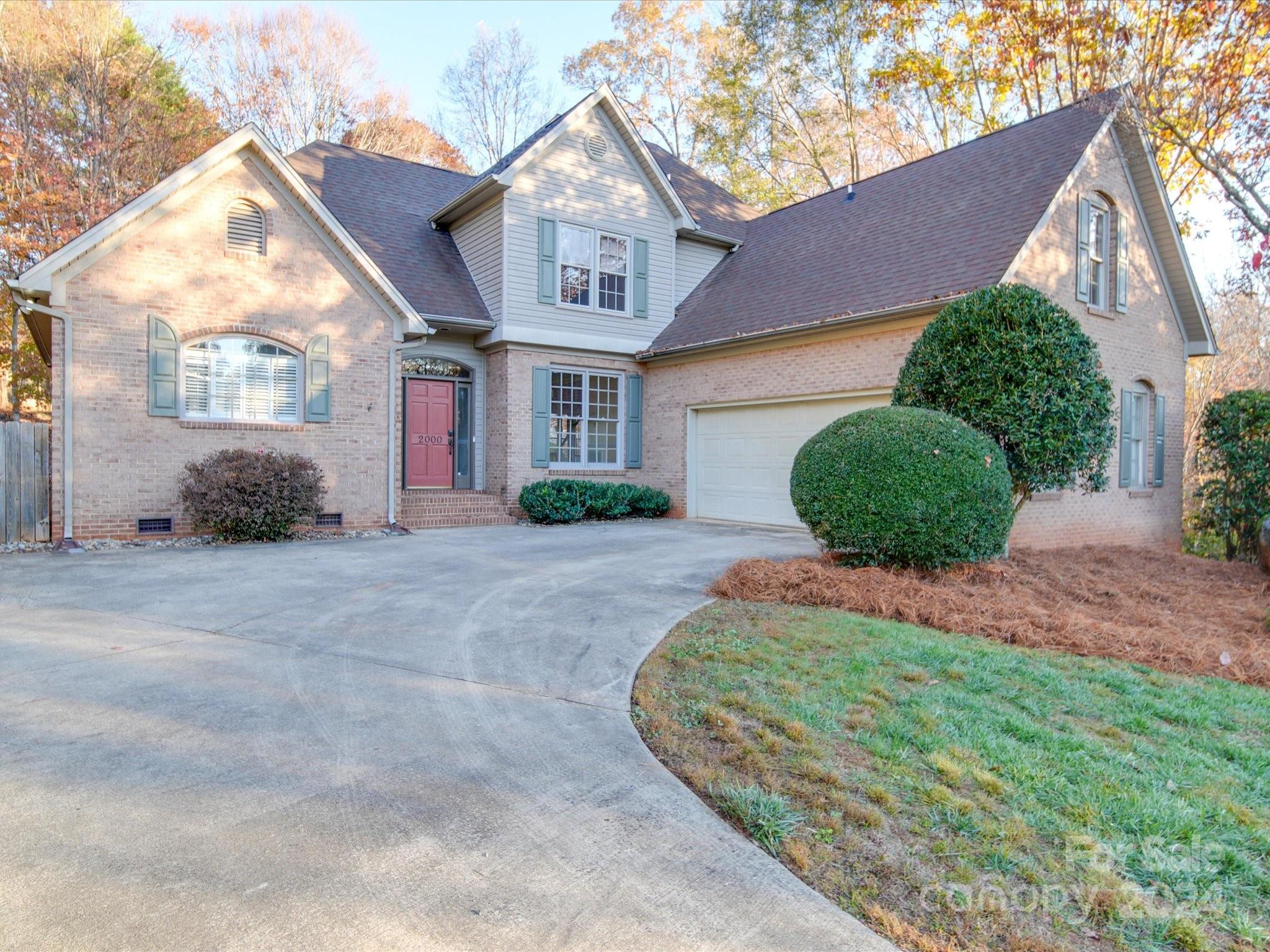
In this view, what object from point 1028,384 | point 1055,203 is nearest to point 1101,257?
point 1055,203

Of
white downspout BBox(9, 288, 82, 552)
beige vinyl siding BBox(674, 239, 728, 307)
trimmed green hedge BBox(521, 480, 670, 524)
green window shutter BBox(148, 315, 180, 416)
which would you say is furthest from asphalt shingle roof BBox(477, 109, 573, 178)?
white downspout BBox(9, 288, 82, 552)

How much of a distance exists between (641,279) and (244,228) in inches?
299

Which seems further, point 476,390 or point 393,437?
point 476,390

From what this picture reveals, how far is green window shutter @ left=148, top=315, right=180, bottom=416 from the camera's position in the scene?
406 inches

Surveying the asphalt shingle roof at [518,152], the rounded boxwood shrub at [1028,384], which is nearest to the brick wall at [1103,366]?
the rounded boxwood shrub at [1028,384]

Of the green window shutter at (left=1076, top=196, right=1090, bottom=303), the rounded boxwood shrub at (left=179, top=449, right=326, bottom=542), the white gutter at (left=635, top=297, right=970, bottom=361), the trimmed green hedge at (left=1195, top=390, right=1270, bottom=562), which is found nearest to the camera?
the rounded boxwood shrub at (left=179, top=449, right=326, bottom=542)

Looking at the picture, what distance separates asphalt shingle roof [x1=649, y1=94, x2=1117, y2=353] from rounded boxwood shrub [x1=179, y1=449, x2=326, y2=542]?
7619 mm

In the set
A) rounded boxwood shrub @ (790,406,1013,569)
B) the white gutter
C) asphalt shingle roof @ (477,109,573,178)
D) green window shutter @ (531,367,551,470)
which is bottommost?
rounded boxwood shrub @ (790,406,1013,569)

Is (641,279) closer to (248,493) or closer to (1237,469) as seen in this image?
(248,493)

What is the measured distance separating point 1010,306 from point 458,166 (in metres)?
24.7

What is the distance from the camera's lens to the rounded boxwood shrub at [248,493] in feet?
32.6

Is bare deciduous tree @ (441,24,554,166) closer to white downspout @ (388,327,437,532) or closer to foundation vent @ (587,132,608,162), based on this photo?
foundation vent @ (587,132,608,162)

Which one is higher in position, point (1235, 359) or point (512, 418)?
point (1235, 359)

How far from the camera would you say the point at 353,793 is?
3.15 m
